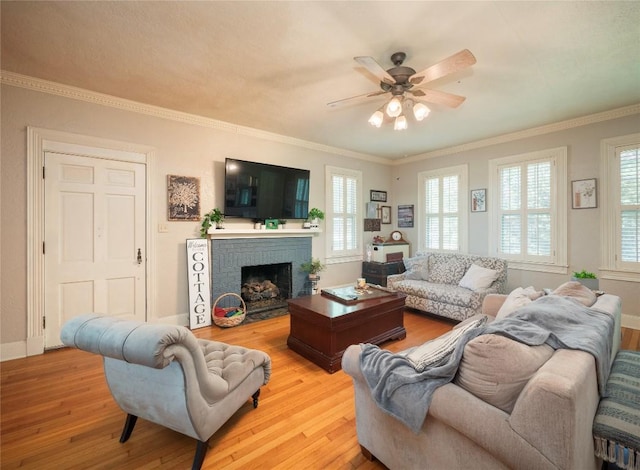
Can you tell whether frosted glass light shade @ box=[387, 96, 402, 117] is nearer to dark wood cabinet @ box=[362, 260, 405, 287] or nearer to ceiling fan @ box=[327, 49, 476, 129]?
ceiling fan @ box=[327, 49, 476, 129]

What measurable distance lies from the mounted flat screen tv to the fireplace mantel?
22 centimetres

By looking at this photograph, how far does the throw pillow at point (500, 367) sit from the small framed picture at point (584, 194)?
12.3ft

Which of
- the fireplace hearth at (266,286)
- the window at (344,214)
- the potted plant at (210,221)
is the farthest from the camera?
the window at (344,214)

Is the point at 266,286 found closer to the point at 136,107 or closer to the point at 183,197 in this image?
the point at 183,197

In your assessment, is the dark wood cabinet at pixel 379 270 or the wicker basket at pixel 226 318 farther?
the dark wood cabinet at pixel 379 270

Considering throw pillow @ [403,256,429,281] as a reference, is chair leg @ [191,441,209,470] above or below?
below

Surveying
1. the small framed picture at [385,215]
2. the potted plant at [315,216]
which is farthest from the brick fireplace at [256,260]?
the small framed picture at [385,215]

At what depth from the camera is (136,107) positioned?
132 inches

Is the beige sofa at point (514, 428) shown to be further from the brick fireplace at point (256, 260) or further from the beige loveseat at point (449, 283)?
the brick fireplace at point (256, 260)

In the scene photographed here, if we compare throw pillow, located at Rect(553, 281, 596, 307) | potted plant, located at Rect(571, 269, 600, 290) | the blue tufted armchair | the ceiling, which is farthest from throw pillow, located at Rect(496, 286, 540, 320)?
the ceiling

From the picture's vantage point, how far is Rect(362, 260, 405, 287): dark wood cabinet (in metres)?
5.31

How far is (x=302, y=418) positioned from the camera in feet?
6.42

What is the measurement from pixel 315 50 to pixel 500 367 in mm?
2536

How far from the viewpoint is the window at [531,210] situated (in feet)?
13.1
